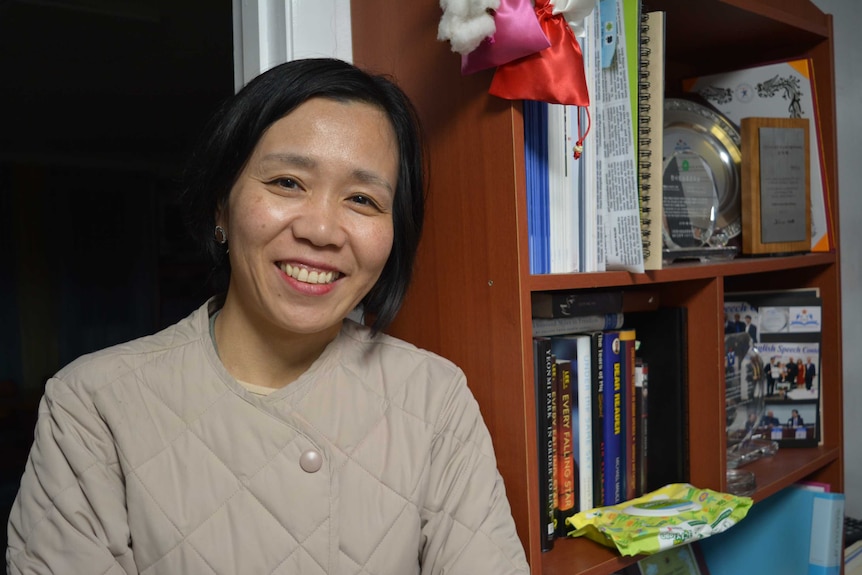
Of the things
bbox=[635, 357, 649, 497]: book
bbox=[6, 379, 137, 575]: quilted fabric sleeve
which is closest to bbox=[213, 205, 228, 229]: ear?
bbox=[6, 379, 137, 575]: quilted fabric sleeve

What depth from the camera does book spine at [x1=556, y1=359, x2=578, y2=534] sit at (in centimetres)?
118

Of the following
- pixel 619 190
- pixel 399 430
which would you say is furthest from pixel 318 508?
pixel 619 190

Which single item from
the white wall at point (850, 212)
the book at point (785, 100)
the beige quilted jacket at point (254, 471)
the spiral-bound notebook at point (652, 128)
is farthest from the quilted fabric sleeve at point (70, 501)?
the white wall at point (850, 212)

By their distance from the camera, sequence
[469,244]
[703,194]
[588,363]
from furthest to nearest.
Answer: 1. [703,194]
2. [588,363]
3. [469,244]

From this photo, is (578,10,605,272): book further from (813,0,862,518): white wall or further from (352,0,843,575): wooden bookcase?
(813,0,862,518): white wall

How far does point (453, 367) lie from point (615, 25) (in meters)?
0.58

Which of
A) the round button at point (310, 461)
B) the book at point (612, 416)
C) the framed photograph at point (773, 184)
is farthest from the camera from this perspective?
the framed photograph at point (773, 184)

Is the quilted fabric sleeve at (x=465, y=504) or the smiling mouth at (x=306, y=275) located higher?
the smiling mouth at (x=306, y=275)

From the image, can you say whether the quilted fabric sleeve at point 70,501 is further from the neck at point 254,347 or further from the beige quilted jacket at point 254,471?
the neck at point 254,347

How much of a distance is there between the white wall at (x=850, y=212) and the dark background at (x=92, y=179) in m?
1.82

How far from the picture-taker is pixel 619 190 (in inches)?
45.6

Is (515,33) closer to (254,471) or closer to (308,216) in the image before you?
(308,216)

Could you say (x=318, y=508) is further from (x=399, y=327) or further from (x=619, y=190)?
(x=619, y=190)

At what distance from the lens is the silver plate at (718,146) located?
1.64 m
